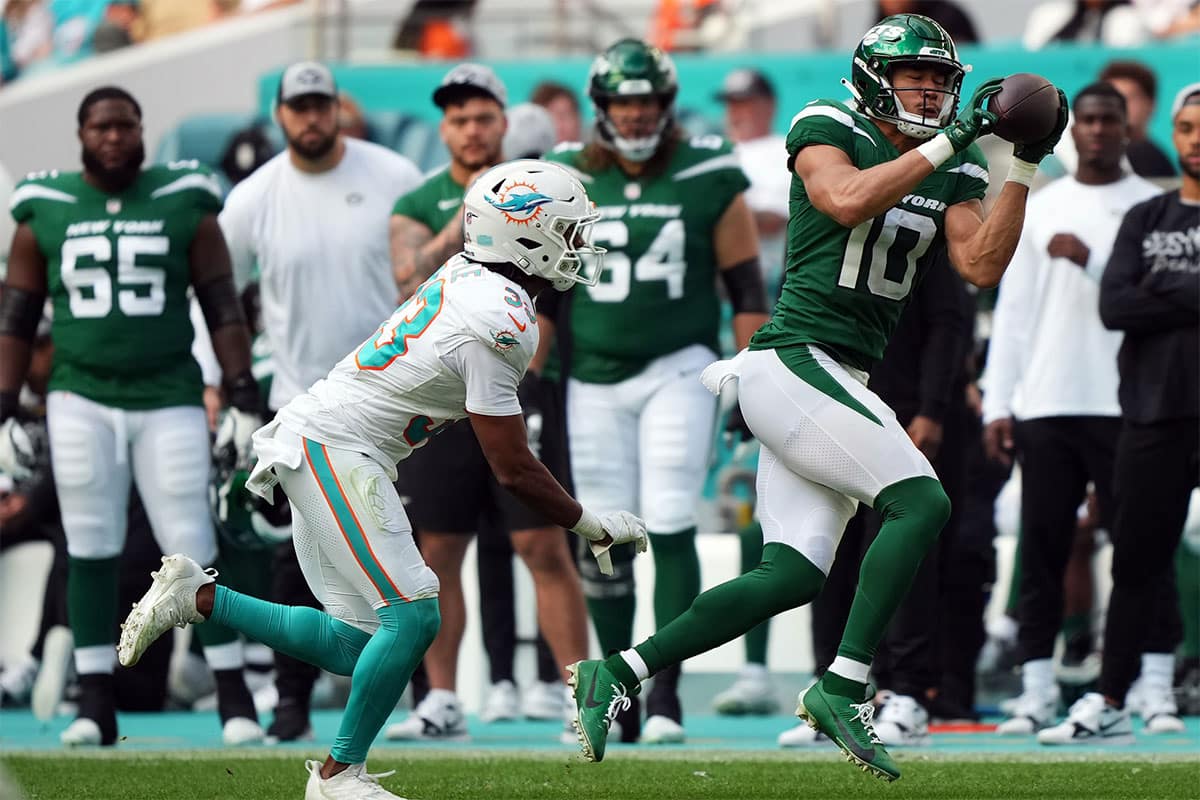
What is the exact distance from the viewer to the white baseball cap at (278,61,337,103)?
7988mm

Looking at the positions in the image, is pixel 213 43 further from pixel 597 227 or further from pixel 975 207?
pixel 975 207

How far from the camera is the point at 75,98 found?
14016 millimetres

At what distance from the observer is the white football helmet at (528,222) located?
18.2ft

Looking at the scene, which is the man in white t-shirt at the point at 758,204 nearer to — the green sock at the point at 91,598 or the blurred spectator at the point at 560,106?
the blurred spectator at the point at 560,106

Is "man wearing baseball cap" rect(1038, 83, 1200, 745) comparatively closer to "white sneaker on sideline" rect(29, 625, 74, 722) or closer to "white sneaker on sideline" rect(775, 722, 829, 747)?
"white sneaker on sideline" rect(775, 722, 829, 747)

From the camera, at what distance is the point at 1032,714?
25.3 ft

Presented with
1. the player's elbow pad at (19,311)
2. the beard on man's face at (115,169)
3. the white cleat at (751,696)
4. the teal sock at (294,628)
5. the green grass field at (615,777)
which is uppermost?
the beard on man's face at (115,169)

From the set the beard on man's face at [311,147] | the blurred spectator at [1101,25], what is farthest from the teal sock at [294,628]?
the blurred spectator at [1101,25]

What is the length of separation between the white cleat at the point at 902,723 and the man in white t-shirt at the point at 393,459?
2.02 m

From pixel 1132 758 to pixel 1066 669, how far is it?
2.08m

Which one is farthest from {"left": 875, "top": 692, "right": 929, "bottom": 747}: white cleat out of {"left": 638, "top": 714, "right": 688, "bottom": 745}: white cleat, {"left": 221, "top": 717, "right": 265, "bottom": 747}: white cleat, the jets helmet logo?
the jets helmet logo

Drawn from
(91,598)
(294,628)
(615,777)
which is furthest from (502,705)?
(294,628)

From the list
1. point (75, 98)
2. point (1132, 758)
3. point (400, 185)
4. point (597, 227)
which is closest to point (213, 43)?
point (75, 98)

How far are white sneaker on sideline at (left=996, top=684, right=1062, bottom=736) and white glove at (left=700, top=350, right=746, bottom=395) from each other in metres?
2.43
